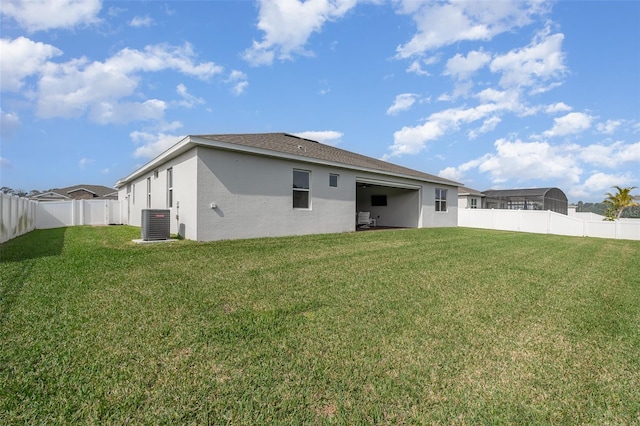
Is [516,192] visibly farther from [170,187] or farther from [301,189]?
[170,187]

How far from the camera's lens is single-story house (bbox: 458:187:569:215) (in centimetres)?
2930

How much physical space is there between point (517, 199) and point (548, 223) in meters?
13.7

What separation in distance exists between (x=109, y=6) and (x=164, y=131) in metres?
7.87

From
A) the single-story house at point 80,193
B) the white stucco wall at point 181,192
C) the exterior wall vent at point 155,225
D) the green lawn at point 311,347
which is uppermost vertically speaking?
the single-story house at point 80,193

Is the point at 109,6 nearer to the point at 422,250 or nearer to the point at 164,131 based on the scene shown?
the point at 164,131

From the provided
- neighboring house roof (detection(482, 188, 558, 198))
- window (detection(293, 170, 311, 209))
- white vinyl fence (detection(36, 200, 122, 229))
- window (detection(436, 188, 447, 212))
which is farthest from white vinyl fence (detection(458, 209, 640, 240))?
white vinyl fence (detection(36, 200, 122, 229))

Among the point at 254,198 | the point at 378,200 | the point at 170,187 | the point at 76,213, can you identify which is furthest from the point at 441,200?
the point at 76,213

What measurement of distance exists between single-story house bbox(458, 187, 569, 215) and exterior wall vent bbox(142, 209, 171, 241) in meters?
27.9

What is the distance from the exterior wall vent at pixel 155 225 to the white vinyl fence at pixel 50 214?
4573 mm

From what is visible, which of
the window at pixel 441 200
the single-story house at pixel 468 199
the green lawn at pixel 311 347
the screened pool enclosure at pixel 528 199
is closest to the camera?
the green lawn at pixel 311 347

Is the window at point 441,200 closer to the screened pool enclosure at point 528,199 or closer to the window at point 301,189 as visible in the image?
the window at point 301,189

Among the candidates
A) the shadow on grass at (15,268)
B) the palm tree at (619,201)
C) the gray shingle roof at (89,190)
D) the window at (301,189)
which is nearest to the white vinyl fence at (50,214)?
the shadow on grass at (15,268)

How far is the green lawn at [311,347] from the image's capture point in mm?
1960

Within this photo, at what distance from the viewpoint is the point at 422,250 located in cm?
852
